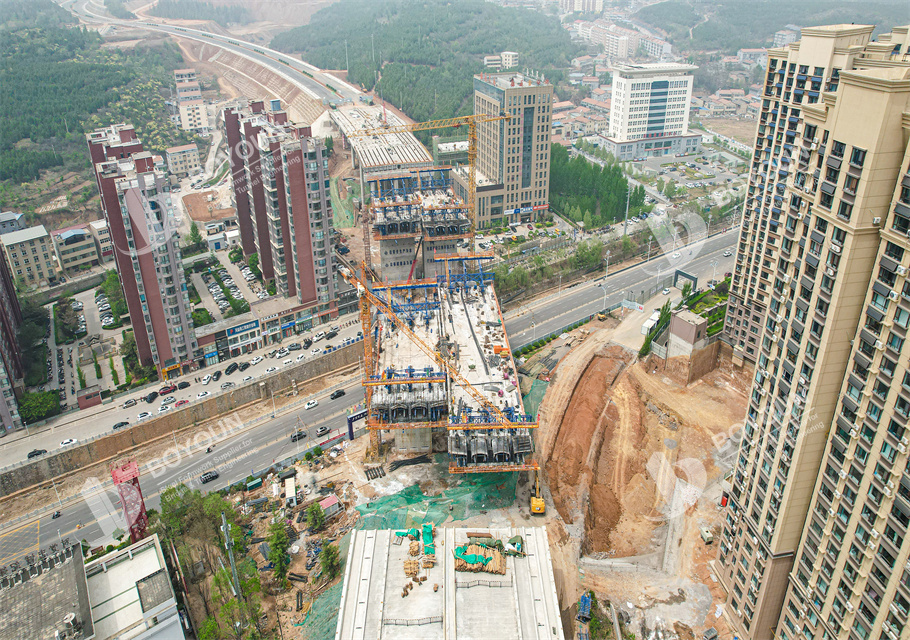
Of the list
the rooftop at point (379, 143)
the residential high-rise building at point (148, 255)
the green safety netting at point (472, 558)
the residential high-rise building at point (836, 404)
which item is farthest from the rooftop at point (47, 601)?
the rooftop at point (379, 143)

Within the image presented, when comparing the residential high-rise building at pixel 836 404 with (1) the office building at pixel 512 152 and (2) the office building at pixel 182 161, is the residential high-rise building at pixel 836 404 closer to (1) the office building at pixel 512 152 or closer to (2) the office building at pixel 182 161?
(1) the office building at pixel 512 152

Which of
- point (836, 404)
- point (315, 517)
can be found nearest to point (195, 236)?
point (315, 517)

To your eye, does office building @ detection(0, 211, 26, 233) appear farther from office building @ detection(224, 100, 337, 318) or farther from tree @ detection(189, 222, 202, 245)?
office building @ detection(224, 100, 337, 318)

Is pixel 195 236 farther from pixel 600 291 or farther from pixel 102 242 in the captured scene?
pixel 600 291

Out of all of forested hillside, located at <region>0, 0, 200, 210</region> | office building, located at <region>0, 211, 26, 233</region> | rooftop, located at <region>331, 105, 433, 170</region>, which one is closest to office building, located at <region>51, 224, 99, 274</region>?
office building, located at <region>0, 211, 26, 233</region>

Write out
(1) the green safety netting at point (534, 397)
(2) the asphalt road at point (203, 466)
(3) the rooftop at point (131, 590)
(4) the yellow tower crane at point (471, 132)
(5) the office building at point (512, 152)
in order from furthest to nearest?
1. (5) the office building at point (512, 152)
2. (4) the yellow tower crane at point (471, 132)
3. (1) the green safety netting at point (534, 397)
4. (2) the asphalt road at point (203, 466)
5. (3) the rooftop at point (131, 590)
